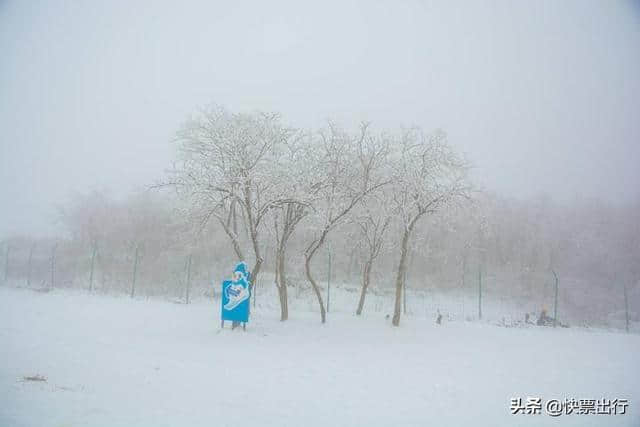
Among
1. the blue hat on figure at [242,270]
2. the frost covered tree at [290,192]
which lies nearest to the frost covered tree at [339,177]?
the frost covered tree at [290,192]

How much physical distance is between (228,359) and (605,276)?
38.8 metres

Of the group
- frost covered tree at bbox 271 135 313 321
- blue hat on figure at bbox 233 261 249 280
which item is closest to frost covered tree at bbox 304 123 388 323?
frost covered tree at bbox 271 135 313 321

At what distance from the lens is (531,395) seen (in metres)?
7.86

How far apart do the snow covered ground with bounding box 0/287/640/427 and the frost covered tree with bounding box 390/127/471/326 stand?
420 cm

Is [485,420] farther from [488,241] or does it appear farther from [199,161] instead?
[488,241]

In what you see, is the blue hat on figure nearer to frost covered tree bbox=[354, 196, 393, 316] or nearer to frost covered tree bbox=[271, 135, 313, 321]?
frost covered tree bbox=[271, 135, 313, 321]

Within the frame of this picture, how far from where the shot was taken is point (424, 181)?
48.9ft

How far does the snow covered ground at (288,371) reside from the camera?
6.01 m

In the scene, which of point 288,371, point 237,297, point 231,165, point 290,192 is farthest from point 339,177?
point 288,371

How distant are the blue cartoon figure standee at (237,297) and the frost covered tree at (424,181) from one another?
590 cm

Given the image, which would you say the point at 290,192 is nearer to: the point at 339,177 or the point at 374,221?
the point at 339,177

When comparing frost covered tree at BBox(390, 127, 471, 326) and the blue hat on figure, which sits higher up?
frost covered tree at BBox(390, 127, 471, 326)

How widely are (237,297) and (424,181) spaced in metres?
8.27

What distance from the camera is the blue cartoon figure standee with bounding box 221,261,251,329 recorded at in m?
12.7
